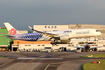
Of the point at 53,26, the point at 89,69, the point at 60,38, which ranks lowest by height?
the point at 89,69

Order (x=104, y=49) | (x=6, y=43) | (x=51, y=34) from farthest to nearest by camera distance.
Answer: (x=6, y=43) → (x=104, y=49) → (x=51, y=34)

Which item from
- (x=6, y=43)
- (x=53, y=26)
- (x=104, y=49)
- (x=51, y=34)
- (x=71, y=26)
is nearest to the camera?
(x=51, y=34)

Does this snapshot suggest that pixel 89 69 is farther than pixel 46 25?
No

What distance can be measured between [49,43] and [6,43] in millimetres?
32904

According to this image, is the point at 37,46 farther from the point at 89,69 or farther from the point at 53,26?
the point at 89,69

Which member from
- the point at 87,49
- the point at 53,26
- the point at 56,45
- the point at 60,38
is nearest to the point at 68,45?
the point at 56,45

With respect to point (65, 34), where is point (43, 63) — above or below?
below

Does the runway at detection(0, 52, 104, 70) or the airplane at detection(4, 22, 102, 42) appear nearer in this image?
the runway at detection(0, 52, 104, 70)

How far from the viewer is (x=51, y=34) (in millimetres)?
83812

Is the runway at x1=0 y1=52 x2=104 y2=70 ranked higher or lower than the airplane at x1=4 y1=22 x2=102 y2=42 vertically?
lower

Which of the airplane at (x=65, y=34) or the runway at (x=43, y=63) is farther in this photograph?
the airplane at (x=65, y=34)

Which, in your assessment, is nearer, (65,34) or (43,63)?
(43,63)

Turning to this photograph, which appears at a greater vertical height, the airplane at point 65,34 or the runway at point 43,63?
the airplane at point 65,34

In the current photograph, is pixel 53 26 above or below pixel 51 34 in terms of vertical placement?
above
